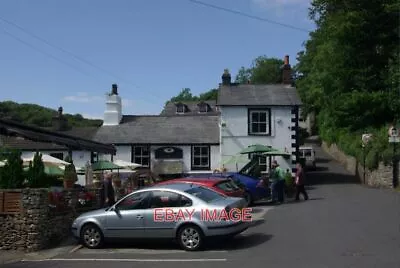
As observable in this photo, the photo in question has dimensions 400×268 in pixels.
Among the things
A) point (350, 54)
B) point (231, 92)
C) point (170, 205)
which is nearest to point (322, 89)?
point (350, 54)

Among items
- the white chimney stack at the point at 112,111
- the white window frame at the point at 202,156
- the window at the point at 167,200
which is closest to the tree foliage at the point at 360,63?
the white window frame at the point at 202,156

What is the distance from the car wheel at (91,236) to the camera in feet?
45.4

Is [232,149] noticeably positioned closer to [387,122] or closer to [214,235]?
[387,122]

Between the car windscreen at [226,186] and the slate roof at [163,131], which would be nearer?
the car windscreen at [226,186]

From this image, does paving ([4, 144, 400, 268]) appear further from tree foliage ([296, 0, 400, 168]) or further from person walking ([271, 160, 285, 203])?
tree foliage ([296, 0, 400, 168])

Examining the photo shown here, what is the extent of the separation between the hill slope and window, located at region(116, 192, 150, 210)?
64199 mm

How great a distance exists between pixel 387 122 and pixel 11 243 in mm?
26710

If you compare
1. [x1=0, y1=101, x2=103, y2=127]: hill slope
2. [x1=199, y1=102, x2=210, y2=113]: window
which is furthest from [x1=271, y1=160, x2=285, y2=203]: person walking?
[x1=0, y1=101, x2=103, y2=127]: hill slope

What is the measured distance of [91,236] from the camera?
13961 millimetres

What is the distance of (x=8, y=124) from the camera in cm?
1686

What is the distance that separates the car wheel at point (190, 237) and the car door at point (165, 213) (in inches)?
8.5

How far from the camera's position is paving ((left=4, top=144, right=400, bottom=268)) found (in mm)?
10781

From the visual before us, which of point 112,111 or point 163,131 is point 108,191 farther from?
point 112,111

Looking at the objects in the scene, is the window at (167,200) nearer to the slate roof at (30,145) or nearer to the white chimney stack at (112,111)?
the slate roof at (30,145)
